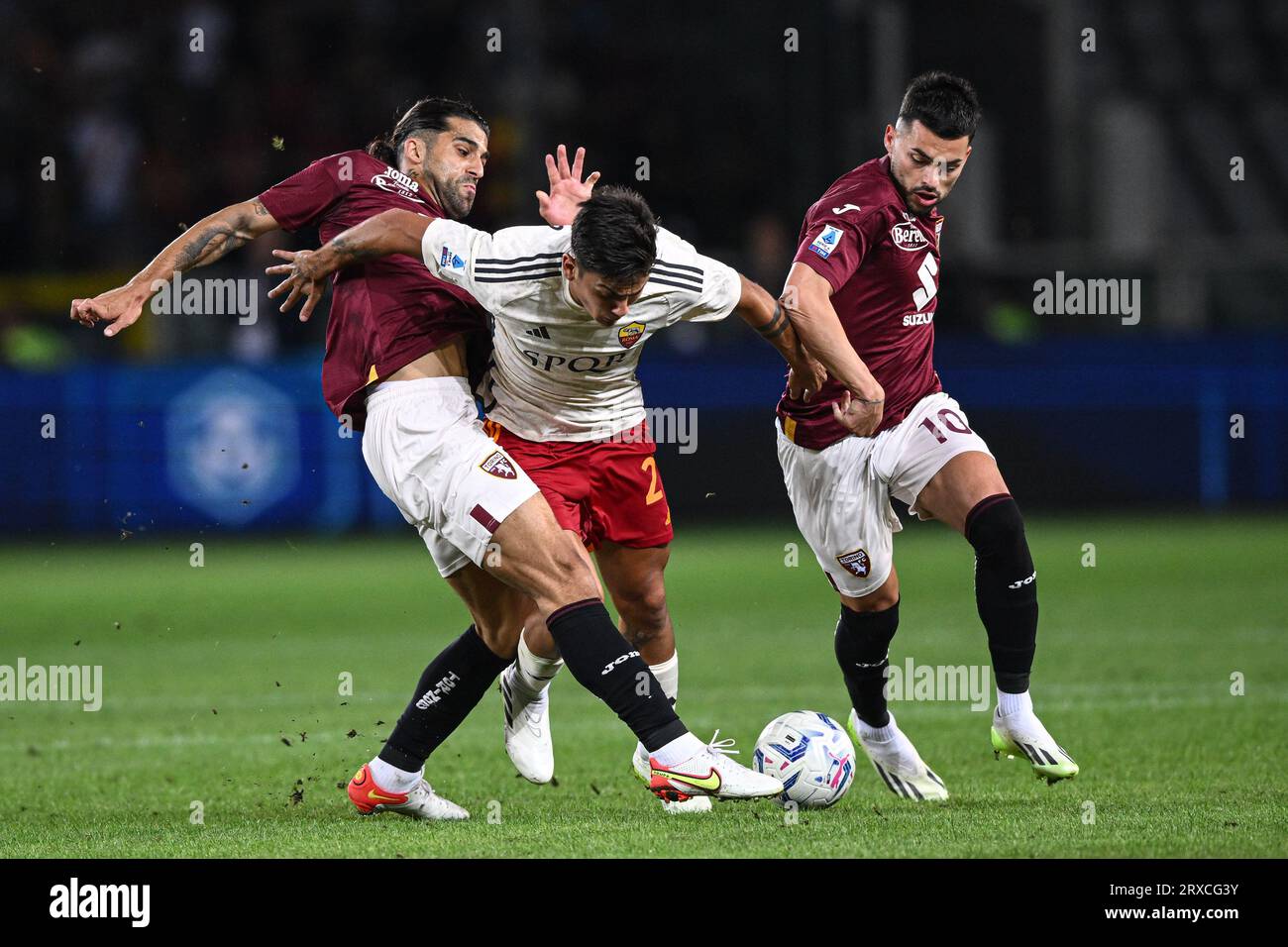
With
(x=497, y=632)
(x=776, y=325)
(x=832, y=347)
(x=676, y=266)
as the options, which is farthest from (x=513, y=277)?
(x=497, y=632)

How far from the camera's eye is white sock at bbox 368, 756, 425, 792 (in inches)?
240

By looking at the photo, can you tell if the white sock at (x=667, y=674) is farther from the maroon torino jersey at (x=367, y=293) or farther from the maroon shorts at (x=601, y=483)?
the maroon torino jersey at (x=367, y=293)

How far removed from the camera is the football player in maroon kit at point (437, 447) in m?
5.41

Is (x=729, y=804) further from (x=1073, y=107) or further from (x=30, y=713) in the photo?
(x=1073, y=107)

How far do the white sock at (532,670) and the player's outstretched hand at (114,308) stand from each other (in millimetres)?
1808

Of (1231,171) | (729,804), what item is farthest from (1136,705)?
(1231,171)

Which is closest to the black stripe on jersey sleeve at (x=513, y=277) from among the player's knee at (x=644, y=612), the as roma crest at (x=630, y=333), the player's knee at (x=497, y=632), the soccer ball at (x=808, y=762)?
the as roma crest at (x=630, y=333)

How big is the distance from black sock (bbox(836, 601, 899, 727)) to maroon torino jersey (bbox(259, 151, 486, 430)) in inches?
70.5

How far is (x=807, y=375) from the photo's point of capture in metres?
6.05

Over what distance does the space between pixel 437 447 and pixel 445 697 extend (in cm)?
100

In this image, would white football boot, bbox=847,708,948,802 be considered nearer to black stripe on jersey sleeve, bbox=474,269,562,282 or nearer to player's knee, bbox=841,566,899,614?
player's knee, bbox=841,566,899,614

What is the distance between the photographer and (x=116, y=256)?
17.8m

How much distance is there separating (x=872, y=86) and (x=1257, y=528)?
5.80 m

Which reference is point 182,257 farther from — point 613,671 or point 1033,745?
point 1033,745
